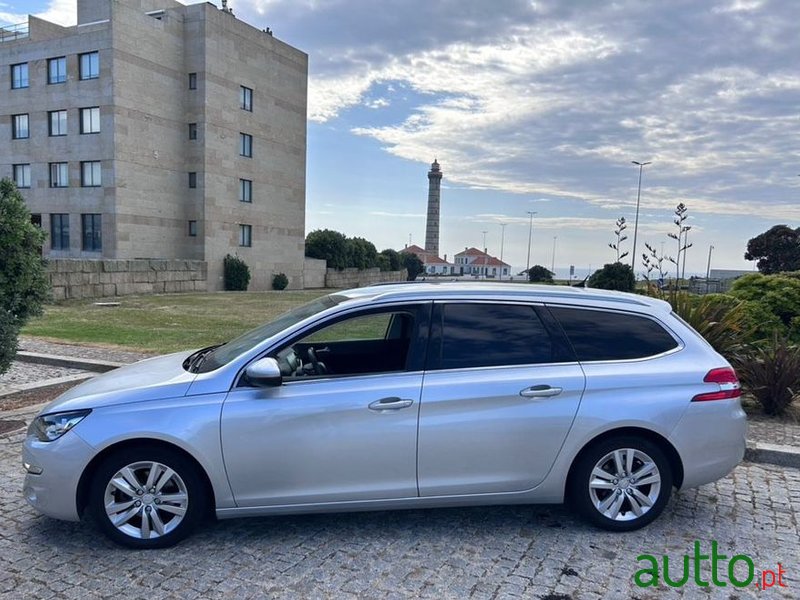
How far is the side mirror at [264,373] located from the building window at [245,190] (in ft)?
124

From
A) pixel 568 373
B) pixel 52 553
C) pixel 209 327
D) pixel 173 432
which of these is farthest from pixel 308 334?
pixel 209 327

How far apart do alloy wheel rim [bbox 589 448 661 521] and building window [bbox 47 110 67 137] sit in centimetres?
3862

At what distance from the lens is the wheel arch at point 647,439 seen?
12.2 feet

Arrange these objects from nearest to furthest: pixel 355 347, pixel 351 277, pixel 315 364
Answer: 1. pixel 315 364
2. pixel 355 347
3. pixel 351 277

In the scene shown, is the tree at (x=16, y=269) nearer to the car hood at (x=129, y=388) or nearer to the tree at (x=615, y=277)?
the car hood at (x=129, y=388)

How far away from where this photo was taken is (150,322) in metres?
16.1

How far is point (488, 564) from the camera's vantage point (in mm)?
3373

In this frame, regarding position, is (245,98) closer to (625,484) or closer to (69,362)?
(69,362)

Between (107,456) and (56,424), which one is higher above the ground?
(56,424)

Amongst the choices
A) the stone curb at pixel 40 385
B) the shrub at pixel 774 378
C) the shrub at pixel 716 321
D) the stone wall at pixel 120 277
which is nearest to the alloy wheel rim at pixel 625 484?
the shrub at pixel 774 378

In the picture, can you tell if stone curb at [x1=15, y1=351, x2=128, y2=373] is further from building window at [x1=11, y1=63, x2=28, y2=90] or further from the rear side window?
building window at [x1=11, y1=63, x2=28, y2=90]

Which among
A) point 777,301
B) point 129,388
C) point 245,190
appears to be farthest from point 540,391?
point 245,190

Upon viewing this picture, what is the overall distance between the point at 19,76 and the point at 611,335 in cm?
4276

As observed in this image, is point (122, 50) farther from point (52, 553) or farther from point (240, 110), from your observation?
point (52, 553)
